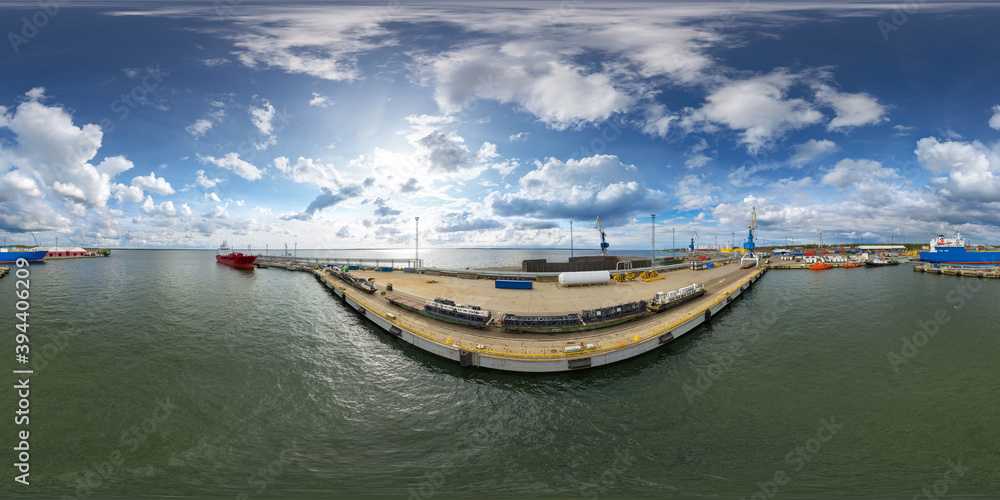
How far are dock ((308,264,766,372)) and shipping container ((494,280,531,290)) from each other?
1.09 metres

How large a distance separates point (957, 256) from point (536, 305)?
144m

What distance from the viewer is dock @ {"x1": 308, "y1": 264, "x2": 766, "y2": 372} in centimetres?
2422

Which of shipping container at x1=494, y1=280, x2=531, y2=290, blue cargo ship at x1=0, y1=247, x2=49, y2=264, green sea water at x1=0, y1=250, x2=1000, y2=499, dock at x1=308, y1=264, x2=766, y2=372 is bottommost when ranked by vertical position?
green sea water at x1=0, y1=250, x2=1000, y2=499

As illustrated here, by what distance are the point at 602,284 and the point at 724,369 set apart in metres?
28.1

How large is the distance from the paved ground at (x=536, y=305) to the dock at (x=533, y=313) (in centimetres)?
8

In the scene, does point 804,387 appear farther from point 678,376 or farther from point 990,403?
point 990,403

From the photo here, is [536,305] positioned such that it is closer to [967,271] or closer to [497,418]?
[497,418]

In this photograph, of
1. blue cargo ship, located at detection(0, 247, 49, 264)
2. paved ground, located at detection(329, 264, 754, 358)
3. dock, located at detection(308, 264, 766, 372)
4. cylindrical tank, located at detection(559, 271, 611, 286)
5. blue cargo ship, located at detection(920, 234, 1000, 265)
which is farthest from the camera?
blue cargo ship, located at detection(0, 247, 49, 264)

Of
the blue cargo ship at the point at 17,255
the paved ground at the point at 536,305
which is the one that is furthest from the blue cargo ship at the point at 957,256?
the blue cargo ship at the point at 17,255

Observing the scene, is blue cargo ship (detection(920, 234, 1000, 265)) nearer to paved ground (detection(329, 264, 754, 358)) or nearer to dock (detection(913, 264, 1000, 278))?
dock (detection(913, 264, 1000, 278))

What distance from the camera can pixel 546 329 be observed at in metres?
28.2

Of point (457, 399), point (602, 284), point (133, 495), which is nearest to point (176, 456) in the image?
point (133, 495)

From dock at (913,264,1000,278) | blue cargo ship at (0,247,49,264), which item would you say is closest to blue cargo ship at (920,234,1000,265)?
dock at (913,264,1000,278)

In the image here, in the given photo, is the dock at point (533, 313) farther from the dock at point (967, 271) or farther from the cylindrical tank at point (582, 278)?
the dock at point (967, 271)
